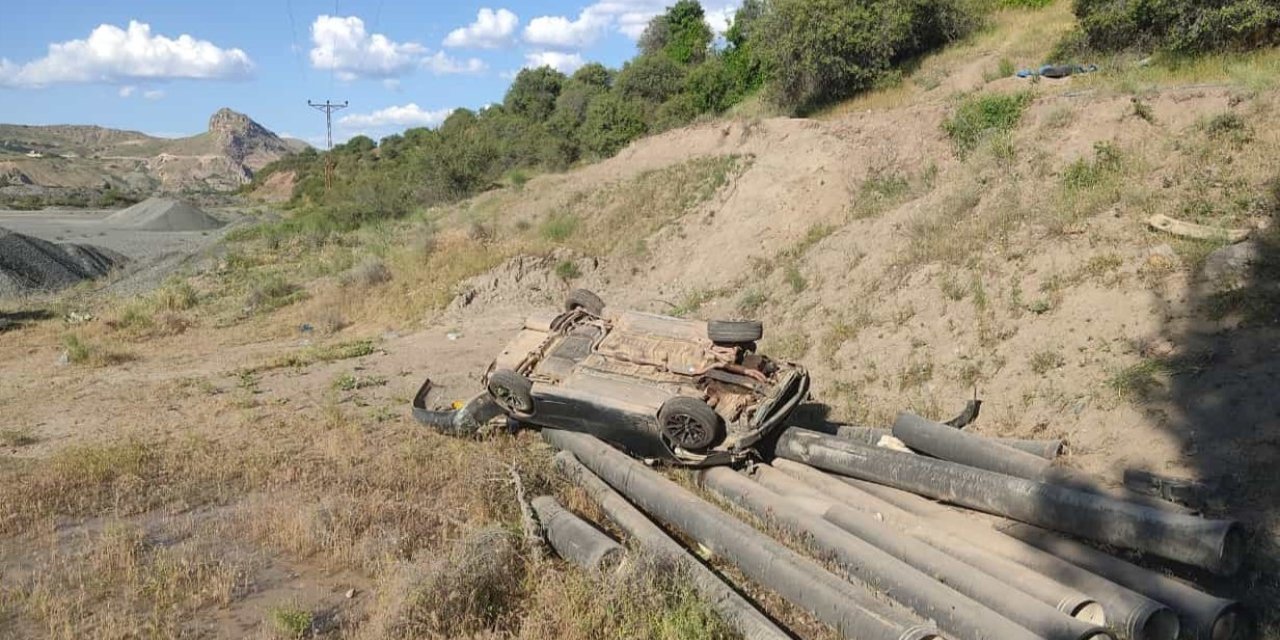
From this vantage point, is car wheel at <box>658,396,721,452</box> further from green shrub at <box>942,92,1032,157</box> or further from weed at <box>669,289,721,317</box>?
green shrub at <box>942,92,1032,157</box>

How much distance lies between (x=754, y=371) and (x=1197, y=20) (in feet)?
42.3

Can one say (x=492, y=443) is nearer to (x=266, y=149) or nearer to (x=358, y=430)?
(x=358, y=430)

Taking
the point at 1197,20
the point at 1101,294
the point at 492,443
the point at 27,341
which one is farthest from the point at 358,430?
the point at 1197,20

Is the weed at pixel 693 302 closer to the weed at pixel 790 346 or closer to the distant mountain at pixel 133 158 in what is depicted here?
the weed at pixel 790 346

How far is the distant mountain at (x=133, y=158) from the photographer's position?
102188 mm

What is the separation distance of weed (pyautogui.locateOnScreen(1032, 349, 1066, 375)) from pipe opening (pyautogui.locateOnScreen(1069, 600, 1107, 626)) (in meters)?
3.88

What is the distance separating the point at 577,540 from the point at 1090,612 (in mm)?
3087

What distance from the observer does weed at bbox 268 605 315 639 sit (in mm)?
5043

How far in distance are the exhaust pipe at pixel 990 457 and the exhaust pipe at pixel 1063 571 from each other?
559 mm

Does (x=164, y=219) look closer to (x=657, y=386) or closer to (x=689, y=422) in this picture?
(x=657, y=386)

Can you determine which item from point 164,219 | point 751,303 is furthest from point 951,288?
point 164,219

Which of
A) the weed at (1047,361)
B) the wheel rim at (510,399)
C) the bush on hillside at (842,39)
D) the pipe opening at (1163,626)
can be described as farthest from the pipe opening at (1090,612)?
the bush on hillside at (842,39)

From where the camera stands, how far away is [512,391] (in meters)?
8.16

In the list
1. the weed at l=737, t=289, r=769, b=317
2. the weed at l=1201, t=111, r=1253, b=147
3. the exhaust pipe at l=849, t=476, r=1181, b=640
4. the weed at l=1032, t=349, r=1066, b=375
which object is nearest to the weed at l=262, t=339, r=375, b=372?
the weed at l=737, t=289, r=769, b=317
